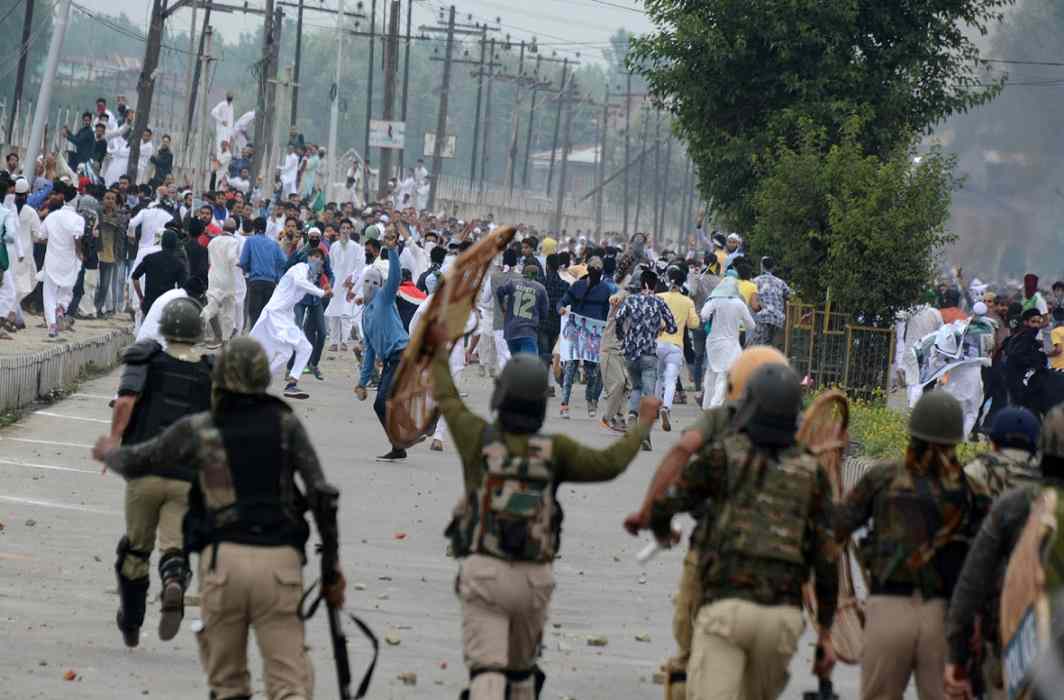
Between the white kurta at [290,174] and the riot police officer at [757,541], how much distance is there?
4520 centimetres

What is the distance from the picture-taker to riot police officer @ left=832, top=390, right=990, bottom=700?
6980mm

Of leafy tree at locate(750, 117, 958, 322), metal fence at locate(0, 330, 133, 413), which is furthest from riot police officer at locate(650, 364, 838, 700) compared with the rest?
leafy tree at locate(750, 117, 958, 322)

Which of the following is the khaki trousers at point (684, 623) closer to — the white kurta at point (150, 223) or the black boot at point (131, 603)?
the black boot at point (131, 603)

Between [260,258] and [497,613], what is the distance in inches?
778

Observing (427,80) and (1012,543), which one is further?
(427,80)

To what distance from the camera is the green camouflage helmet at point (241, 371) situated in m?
7.05

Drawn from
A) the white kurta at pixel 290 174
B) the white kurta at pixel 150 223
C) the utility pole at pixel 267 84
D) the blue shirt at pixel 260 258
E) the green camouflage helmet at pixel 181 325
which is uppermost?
the utility pole at pixel 267 84

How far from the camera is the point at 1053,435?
625 cm

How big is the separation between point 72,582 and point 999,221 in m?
87.0

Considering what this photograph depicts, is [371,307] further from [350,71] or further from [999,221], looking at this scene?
[350,71]

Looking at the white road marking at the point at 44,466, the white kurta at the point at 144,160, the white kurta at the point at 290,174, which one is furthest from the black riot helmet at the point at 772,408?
the white kurta at the point at 290,174

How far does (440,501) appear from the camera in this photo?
607 inches

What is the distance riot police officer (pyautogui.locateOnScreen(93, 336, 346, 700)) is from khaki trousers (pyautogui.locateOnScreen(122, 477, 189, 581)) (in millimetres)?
2137

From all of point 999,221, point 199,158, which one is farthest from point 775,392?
point 999,221
